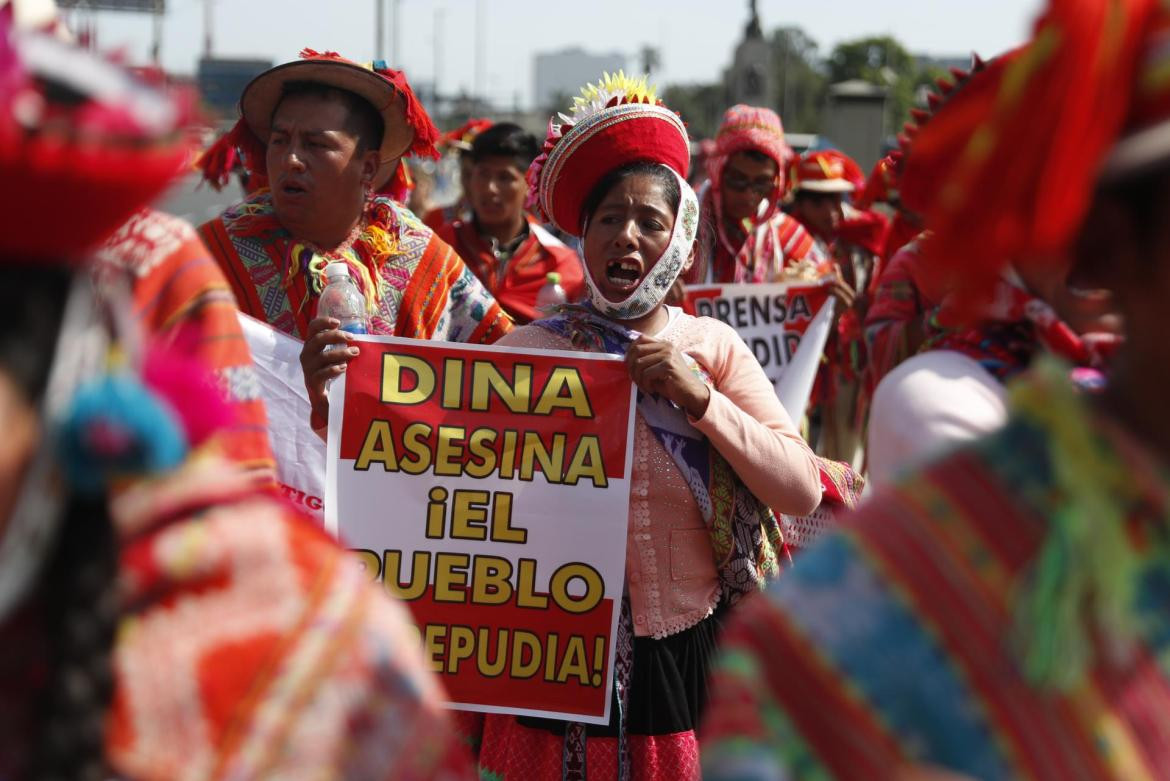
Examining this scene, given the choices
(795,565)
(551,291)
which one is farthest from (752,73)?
(795,565)

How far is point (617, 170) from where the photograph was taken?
4320 mm

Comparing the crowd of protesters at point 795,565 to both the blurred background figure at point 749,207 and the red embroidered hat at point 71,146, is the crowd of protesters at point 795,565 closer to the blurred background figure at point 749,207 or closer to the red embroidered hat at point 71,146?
the red embroidered hat at point 71,146

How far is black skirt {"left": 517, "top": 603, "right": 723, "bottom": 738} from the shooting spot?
3932 millimetres

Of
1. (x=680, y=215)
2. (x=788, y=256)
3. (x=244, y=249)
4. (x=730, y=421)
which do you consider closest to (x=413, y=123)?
(x=244, y=249)

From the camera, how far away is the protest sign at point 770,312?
6895mm

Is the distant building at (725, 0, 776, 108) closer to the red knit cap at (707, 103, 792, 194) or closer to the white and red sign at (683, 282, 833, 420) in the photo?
the red knit cap at (707, 103, 792, 194)

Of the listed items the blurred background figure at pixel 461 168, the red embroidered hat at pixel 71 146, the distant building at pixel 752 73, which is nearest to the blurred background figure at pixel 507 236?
the blurred background figure at pixel 461 168

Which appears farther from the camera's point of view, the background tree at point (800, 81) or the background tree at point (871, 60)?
the background tree at point (871, 60)

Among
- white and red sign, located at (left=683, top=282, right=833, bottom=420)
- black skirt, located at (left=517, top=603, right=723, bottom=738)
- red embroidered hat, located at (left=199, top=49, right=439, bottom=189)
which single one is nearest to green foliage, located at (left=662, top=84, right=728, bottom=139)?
white and red sign, located at (left=683, top=282, right=833, bottom=420)

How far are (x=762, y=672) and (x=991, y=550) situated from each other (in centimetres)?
29

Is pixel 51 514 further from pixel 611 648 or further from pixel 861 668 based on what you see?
pixel 611 648

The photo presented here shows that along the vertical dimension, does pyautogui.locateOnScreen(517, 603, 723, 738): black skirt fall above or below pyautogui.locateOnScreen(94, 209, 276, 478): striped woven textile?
below

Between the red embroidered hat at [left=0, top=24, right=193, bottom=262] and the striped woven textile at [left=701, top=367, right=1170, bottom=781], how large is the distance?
848 millimetres

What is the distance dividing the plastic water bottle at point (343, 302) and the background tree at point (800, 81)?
250ft
